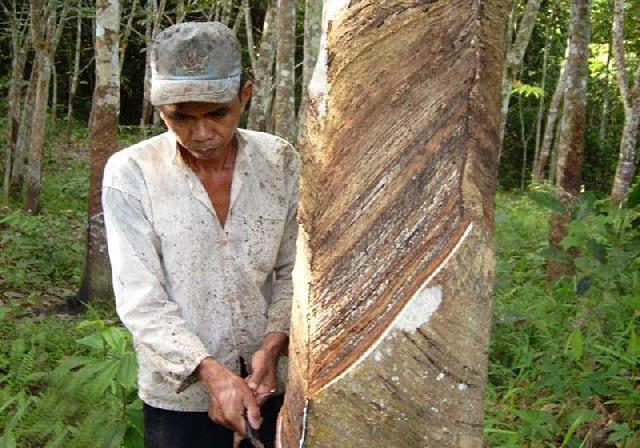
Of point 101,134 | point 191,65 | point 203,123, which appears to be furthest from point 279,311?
point 101,134

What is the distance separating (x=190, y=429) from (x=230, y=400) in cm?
41

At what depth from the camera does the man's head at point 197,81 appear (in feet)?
4.88

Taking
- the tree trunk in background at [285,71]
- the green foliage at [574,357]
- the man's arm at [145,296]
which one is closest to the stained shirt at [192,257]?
the man's arm at [145,296]

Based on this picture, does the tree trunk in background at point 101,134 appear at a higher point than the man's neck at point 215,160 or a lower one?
lower

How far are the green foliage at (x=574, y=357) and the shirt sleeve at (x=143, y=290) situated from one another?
1.82m

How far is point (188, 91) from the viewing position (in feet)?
4.86

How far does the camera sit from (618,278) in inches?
175

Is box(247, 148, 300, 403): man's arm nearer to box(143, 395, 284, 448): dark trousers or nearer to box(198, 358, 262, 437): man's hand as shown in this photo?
box(198, 358, 262, 437): man's hand

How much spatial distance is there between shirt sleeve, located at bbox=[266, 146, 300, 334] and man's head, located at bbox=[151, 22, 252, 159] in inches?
9.6

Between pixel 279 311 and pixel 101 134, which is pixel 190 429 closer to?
pixel 279 311

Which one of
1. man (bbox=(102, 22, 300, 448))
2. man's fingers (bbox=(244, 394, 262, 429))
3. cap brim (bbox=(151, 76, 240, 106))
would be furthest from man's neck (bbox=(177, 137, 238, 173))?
man's fingers (bbox=(244, 394, 262, 429))

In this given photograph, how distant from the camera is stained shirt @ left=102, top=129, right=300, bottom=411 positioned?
1567mm

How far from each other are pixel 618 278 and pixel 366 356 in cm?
387

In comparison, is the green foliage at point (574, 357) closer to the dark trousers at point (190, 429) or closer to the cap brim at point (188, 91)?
the dark trousers at point (190, 429)
